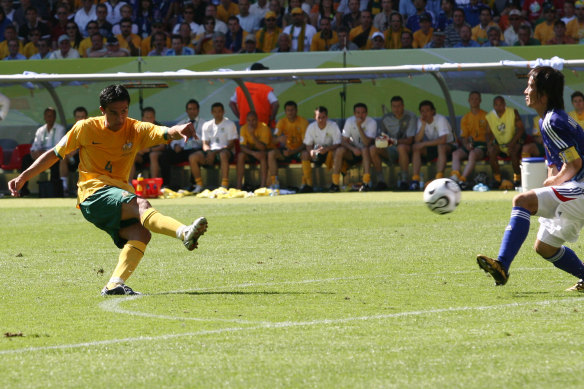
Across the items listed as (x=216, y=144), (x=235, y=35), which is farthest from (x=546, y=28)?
(x=216, y=144)

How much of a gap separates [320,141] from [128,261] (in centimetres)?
1229

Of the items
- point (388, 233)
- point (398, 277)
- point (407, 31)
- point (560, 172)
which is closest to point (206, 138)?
point (407, 31)

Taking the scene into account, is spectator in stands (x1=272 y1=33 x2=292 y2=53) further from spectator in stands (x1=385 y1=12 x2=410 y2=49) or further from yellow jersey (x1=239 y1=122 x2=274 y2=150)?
yellow jersey (x1=239 y1=122 x2=274 y2=150)

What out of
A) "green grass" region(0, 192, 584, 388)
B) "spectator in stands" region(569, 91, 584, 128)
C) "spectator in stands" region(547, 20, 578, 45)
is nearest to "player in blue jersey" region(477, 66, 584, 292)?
"green grass" region(0, 192, 584, 388)

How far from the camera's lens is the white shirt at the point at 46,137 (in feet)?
70.2

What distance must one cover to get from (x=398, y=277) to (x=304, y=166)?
11439 millimetres

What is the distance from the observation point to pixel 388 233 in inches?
522

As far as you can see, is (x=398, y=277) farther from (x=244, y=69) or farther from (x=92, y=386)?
(x=244, y=69)

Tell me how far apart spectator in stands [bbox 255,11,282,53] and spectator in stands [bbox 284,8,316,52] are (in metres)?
0.34

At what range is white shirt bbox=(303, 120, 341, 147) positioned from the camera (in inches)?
809

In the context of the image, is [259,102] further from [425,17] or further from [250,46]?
[425,17]

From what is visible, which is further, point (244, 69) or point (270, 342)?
point (244, 69)

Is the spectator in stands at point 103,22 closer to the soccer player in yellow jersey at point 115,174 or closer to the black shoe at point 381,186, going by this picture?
the black shoe at point 381,186

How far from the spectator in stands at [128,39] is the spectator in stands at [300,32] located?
385cm
